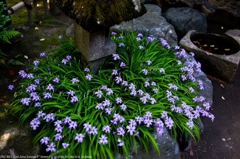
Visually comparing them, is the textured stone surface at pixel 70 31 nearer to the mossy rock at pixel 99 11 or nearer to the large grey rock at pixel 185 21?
the mossy rock at pixel 99 11

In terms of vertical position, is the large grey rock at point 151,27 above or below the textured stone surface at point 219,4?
above

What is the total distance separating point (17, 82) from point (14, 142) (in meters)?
1.17

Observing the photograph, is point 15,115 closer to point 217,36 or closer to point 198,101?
point 198,101

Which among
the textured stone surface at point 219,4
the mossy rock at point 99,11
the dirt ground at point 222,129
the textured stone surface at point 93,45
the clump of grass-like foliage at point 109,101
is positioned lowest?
the dirt ground at point 222,129

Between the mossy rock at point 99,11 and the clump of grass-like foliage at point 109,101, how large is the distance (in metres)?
0.84

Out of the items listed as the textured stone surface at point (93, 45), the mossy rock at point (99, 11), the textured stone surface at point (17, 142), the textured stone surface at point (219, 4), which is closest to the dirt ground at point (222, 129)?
the textured stone surface at point (93, 45)

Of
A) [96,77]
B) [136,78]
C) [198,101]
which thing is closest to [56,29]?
[96,77]

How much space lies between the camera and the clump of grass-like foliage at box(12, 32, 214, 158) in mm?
2713

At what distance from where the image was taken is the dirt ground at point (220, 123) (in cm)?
384

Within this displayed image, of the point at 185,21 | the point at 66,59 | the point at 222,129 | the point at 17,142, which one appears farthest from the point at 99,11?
the point at 185,21

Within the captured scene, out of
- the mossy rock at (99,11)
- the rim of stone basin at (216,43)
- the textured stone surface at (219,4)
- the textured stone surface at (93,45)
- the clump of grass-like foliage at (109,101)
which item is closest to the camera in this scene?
the mossy rock at (99,11)

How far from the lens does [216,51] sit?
17.4ft

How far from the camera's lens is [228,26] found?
7.10 m

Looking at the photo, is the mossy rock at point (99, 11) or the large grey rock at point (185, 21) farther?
the large grey rock at point (185, 21)
